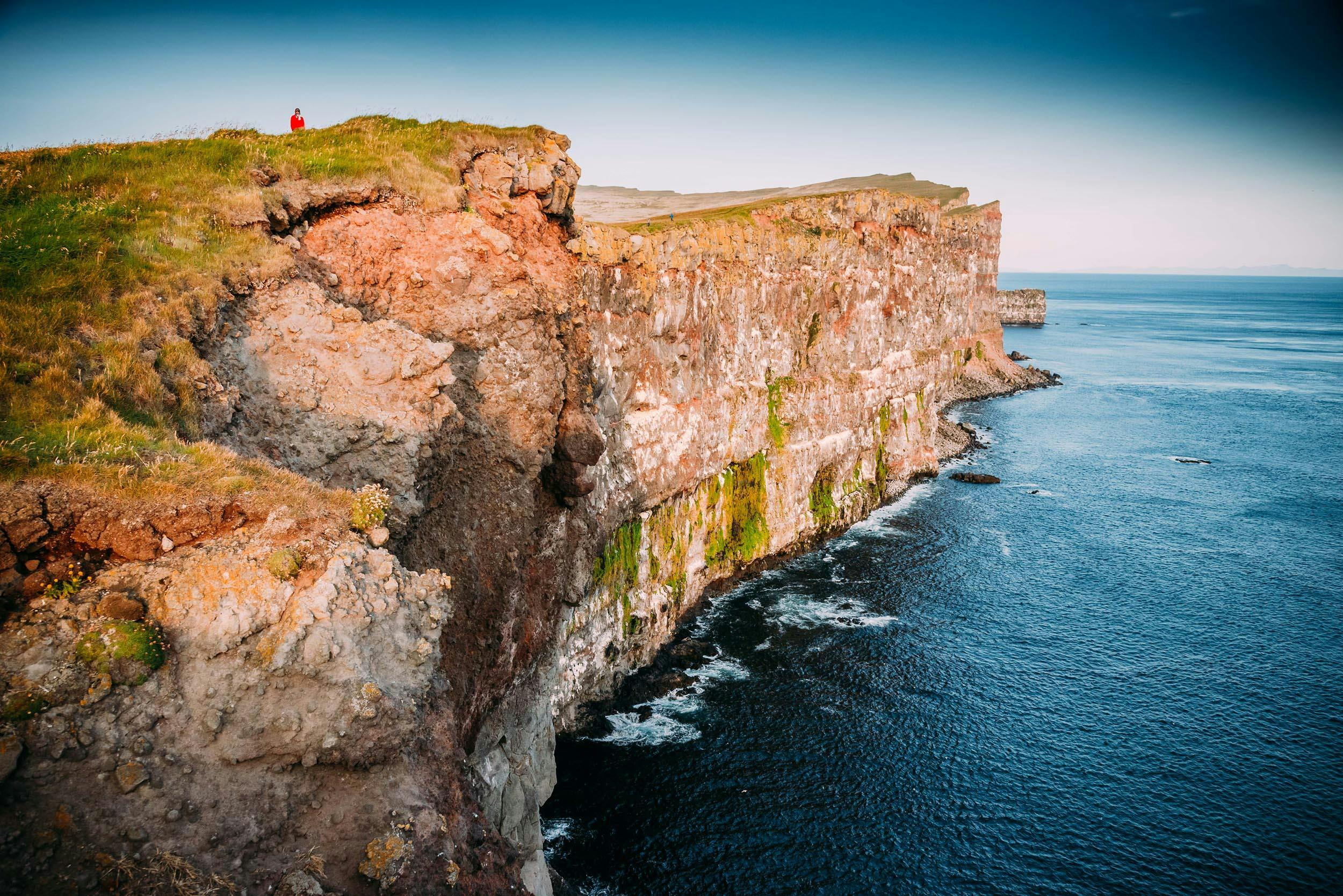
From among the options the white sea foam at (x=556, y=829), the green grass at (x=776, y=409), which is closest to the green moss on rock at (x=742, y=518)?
the green grass at (x=776, y=409)

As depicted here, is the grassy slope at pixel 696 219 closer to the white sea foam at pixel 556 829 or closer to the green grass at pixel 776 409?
the green grass at pixel 776 409

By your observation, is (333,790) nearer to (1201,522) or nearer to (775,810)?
(775,810)

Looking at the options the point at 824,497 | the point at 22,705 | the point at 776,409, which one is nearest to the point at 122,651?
the point at 22,705

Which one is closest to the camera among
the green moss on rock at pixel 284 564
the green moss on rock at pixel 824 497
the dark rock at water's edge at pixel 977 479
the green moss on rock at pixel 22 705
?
the green moss on rock at pixel 22 705

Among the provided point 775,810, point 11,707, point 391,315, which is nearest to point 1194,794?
point 775,810

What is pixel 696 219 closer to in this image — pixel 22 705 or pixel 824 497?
pixel 824 497

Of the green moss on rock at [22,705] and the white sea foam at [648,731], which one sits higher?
the green moss on rock at [22,705]
